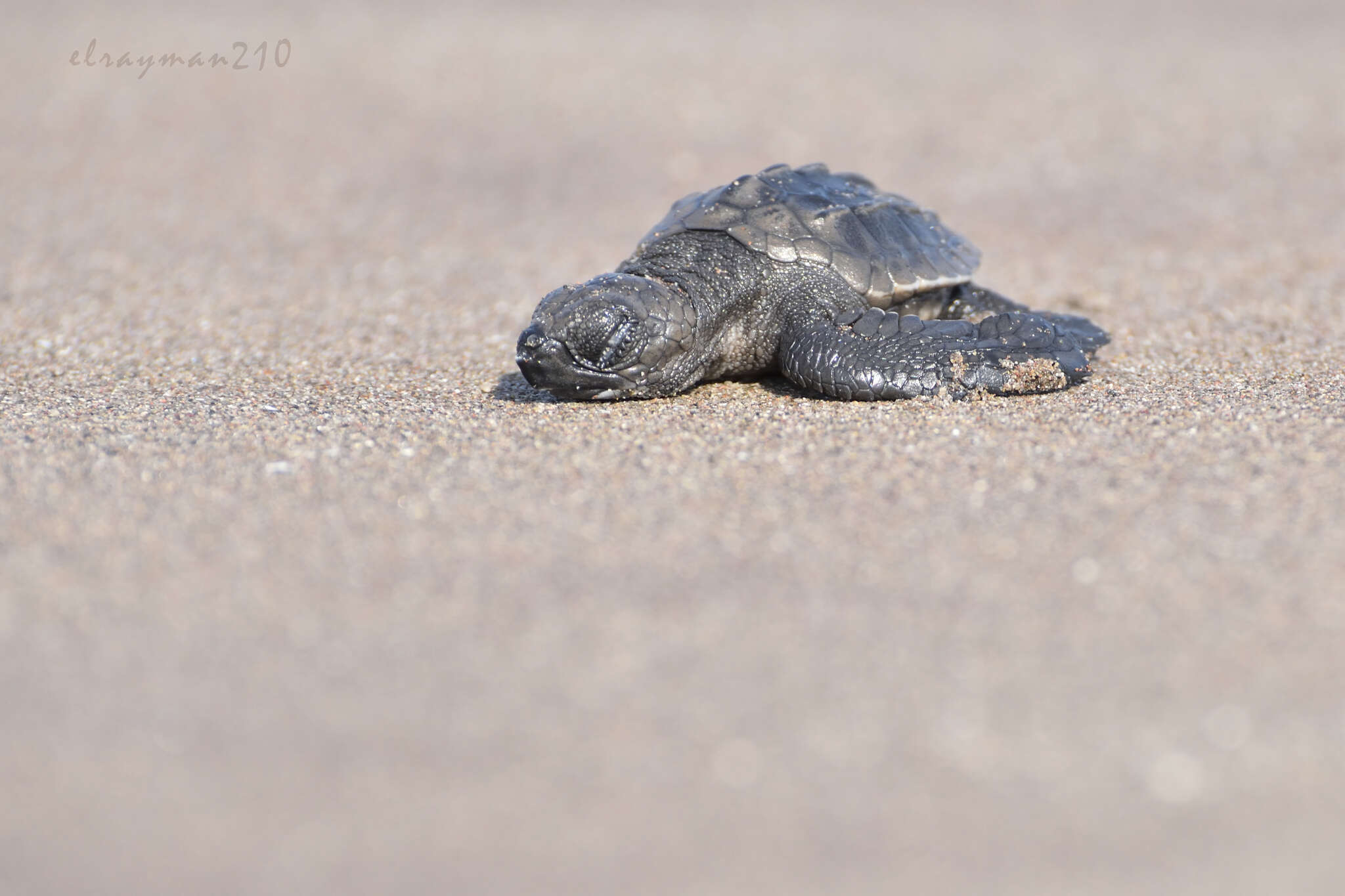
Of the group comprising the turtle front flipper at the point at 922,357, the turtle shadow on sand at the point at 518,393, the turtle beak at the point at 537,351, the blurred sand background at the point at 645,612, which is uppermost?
the turtle front flipper at the point at 922,357

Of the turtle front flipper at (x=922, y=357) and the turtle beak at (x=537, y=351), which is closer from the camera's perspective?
the turtle beak at (x=537, y=351)

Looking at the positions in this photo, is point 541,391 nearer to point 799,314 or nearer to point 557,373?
point 557,373

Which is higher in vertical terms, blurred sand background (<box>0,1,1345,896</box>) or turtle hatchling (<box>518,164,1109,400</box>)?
turtle hatchling (<box>518,164,1109,400</box>)

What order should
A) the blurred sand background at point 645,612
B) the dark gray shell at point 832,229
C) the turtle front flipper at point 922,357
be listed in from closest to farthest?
the blurred sand background at point 645,612, the turtle front flipper at point 922,357, the dark gray shell at point 832,229

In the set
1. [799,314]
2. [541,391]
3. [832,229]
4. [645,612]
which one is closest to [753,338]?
[799,314]

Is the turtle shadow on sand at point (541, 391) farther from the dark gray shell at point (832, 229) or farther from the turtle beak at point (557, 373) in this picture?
the dark gray shell at point (832, 229)

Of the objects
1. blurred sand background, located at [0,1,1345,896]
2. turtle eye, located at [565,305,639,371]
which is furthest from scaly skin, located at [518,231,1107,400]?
blurred sand background, located at [0,1,1345,896]

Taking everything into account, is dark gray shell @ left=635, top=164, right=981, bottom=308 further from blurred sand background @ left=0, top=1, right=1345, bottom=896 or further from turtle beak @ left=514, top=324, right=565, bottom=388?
turtle beak @ left=514, top=324, right=565, bottom=388

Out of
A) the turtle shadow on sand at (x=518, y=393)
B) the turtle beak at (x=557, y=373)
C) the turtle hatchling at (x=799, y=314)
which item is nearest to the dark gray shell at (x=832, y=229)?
the turtle hatchling at (x=799, y=314)
